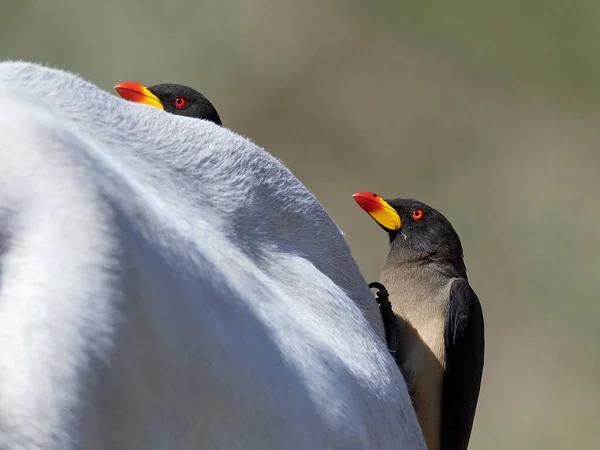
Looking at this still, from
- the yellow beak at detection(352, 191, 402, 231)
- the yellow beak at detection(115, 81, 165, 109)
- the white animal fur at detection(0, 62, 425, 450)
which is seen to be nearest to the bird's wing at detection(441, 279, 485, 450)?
the yellow beak at detection(352, 191, 402, 231)

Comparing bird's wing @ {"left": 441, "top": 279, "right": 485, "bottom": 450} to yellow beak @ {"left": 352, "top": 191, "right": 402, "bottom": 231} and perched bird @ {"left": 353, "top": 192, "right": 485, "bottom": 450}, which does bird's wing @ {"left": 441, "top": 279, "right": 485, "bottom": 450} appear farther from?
yellow beak @ {"left": 352, "top": 191, "right": 402, "bottom": 231}

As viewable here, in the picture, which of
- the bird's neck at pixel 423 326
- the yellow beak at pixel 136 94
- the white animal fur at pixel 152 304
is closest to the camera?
the white animal fur at pixel 152 304

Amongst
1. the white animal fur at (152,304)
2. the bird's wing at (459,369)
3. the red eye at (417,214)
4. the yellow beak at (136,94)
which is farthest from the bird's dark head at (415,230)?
the white animal fur at (152,304)

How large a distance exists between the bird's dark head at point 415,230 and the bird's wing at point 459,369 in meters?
0.22

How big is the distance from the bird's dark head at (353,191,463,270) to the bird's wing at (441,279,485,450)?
220 mm

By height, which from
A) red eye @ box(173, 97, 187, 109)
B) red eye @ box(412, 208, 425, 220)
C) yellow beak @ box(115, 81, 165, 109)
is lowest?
yellow beak @ box(115, 81, 165, 109)

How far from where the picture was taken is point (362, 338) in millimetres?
1258

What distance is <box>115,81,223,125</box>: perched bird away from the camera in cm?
274

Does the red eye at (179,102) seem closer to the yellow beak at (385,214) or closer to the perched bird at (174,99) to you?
the perched bird at (174,99)

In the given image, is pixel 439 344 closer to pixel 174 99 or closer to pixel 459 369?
pixel 459 369

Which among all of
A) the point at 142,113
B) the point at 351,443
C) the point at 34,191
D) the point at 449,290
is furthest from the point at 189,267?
the point at 449,290

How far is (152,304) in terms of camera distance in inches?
32.5

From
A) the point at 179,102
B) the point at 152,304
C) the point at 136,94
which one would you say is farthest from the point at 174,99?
the point at 152,304

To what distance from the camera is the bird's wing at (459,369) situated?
2.50 m
